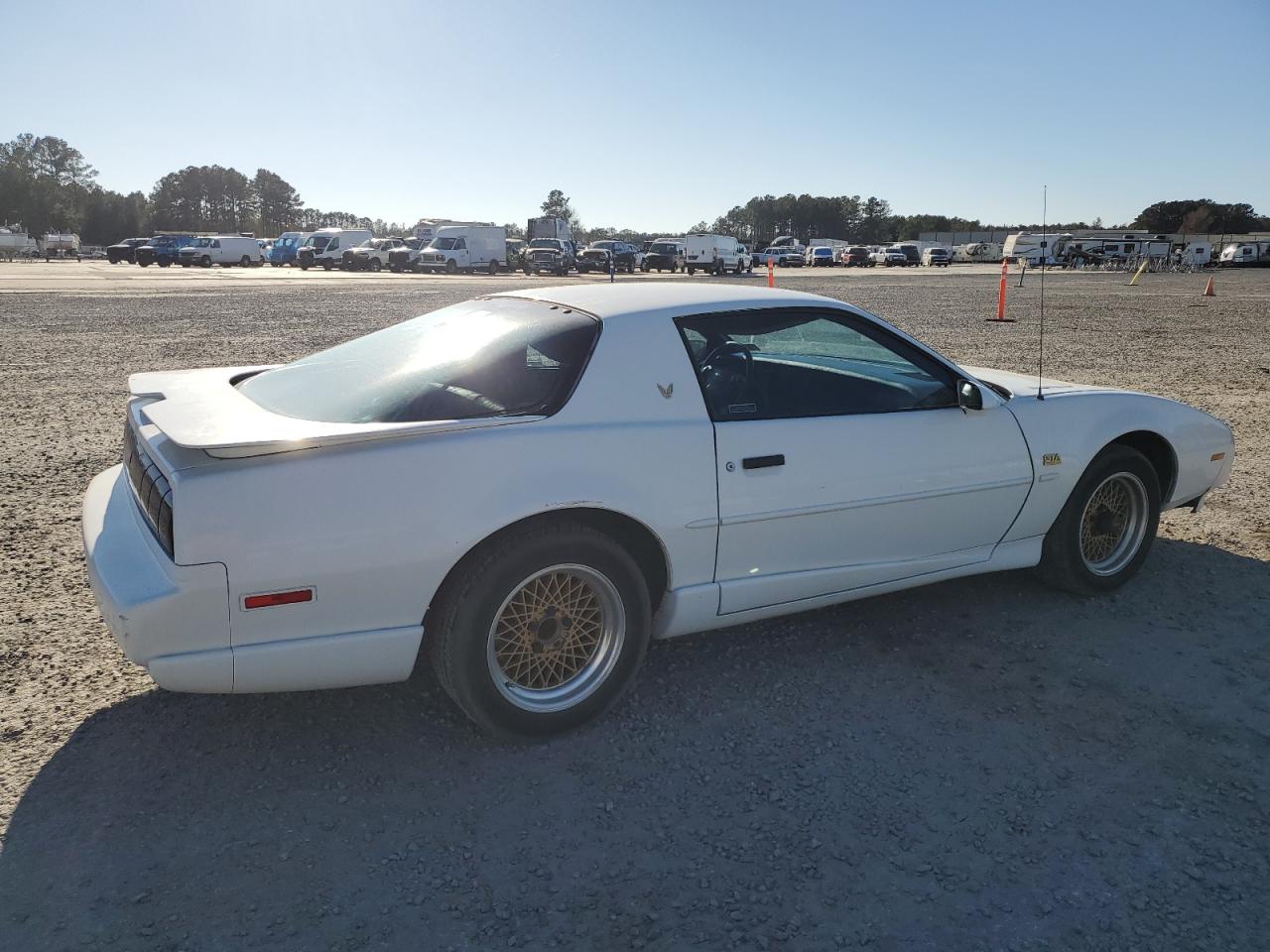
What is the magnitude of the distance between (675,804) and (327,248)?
2007 inches

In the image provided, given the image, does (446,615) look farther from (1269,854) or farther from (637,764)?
(1269,854)

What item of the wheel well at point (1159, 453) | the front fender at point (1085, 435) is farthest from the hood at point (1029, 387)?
the wheel well at point (1159, 453)

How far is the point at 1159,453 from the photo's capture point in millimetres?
4328

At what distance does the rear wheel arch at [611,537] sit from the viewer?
9.05ft

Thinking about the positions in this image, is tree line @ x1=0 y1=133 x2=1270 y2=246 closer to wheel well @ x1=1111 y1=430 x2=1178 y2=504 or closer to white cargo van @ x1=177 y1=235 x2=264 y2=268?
white cargo van @ x1=177 y1=235 x2=264 y2=268

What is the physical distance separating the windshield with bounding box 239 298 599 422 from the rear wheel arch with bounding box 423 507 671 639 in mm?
336

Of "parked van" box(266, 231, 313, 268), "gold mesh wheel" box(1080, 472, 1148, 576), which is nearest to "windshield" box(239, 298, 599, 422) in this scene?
"gold mesh wheel" box(1080, 472, 1148, 576)

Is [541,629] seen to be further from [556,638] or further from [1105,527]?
[1105,527]

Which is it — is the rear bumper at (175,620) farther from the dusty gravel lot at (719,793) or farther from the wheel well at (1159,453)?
the wheel well at (1159,453)

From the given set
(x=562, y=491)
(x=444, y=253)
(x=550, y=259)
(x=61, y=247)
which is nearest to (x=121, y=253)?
(x=444, y=253)

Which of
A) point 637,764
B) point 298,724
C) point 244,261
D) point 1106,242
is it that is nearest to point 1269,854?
point 637,764

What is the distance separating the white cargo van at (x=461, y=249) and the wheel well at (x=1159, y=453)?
145 ft

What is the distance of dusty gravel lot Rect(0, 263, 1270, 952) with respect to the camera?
7.37 ft

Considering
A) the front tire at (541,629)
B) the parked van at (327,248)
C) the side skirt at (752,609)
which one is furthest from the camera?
the parked van at (327,248)
